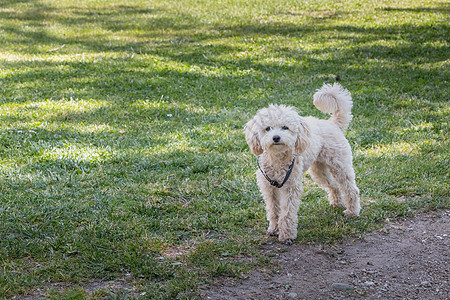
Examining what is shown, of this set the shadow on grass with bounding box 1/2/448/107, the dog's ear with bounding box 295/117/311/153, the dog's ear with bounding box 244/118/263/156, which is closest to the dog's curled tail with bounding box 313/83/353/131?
the dog's ear with bounding box 295/117/311/153

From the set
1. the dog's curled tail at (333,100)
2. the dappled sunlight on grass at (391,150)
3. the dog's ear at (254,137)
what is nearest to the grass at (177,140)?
the dappled sunlight on grass at (391,150)

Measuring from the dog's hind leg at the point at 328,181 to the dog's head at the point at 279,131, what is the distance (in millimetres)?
937

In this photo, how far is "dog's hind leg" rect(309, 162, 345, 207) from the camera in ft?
18.2

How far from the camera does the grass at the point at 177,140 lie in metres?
4.57

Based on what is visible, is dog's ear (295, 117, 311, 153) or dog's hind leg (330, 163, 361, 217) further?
dog's hind leg (330, 163, 361, 217)

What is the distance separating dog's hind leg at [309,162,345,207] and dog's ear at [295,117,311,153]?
904 millimetres

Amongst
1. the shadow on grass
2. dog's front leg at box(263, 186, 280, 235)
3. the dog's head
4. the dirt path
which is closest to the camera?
the dirt path

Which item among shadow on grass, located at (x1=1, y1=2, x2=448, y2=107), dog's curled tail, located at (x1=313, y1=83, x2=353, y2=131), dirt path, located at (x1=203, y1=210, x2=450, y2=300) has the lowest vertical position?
dirt path, located at (x1=203, y1=210, x2=450, y2=300)

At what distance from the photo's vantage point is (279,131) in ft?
14.8

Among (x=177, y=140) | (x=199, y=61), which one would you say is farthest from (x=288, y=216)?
(x=199, y=61)

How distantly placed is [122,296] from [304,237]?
188 cm

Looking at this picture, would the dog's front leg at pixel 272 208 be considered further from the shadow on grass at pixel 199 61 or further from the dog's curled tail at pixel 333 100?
the shadow on grass at pixel 199 61

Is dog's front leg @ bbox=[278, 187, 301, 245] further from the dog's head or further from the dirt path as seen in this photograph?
the dog's head

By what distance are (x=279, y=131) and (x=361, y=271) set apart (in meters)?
1.39
